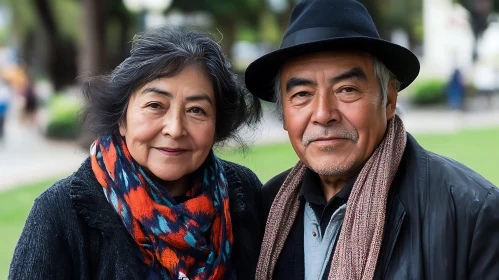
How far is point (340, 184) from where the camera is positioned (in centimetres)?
300

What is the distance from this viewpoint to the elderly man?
2557mm

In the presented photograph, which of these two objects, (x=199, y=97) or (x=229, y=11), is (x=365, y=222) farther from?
(x=229, y=11)

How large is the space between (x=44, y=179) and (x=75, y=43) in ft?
76.3

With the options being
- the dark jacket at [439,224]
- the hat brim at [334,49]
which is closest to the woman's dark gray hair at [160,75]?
the hat brim at [334,49]

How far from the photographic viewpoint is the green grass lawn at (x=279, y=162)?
27.1 ft

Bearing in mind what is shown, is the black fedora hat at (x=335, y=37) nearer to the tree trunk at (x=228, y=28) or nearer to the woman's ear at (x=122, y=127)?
the woman's ear at (x=122, y=127)

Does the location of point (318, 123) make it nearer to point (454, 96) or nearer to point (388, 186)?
point (388, 186)

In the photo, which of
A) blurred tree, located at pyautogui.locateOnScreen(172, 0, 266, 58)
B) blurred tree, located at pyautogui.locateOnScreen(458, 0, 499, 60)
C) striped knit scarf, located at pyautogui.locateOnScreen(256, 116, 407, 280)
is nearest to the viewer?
striped knit scarf, located at pyautogui.locateOnScreen(256, 116, 407, 280)

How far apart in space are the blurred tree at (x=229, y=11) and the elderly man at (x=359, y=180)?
2316cm

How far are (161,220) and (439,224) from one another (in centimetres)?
108

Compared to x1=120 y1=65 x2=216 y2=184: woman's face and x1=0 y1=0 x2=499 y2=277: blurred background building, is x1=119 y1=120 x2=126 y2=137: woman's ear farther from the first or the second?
x1=0 y1=0 x2=499 y2=277: blurred background building

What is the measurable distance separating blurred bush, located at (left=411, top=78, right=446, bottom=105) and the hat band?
22.6 metres

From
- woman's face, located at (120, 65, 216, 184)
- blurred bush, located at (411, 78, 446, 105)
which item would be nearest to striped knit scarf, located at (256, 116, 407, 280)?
woman's face, located at (120, 65, 216, 184)

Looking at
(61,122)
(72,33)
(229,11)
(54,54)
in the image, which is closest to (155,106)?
(61,122)
